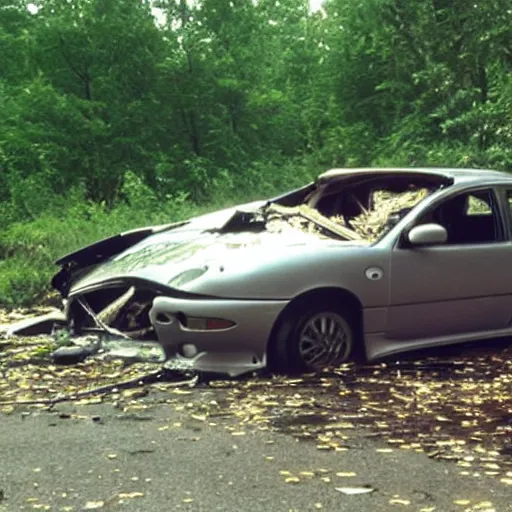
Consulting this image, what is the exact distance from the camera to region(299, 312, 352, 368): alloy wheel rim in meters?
7.12

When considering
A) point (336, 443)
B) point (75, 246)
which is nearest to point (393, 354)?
point (336, 443)

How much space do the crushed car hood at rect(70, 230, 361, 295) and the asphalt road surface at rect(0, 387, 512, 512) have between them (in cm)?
146

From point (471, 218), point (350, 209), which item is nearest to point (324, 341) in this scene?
point (471, 218)

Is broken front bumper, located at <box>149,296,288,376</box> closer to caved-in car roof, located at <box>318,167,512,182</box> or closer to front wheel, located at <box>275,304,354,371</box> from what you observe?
front wheel, located at <box>275,304,354,371</box>

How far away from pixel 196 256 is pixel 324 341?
3.89 feet

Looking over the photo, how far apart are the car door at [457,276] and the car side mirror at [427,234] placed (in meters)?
0.08

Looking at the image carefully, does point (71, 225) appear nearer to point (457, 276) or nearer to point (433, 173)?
point (433, 173)

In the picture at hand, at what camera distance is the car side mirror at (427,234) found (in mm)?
7570

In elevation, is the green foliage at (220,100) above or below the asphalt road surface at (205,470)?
above

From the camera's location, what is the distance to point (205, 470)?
4.71m

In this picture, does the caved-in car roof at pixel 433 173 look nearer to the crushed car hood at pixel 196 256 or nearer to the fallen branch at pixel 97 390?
the crushed car hood at pixel 196 256

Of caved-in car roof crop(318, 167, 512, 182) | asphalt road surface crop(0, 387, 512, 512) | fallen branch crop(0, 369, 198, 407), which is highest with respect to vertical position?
caved-in car roof crop(318, 167, 512, 182)

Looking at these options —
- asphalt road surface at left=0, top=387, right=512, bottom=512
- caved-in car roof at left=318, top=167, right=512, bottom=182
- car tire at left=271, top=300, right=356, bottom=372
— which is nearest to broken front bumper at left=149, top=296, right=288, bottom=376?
car tire at left=271, top=300, right=356, bottom=372

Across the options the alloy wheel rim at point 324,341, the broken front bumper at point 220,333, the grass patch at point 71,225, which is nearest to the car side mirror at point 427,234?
the alloy wheel rim at point 324,341
